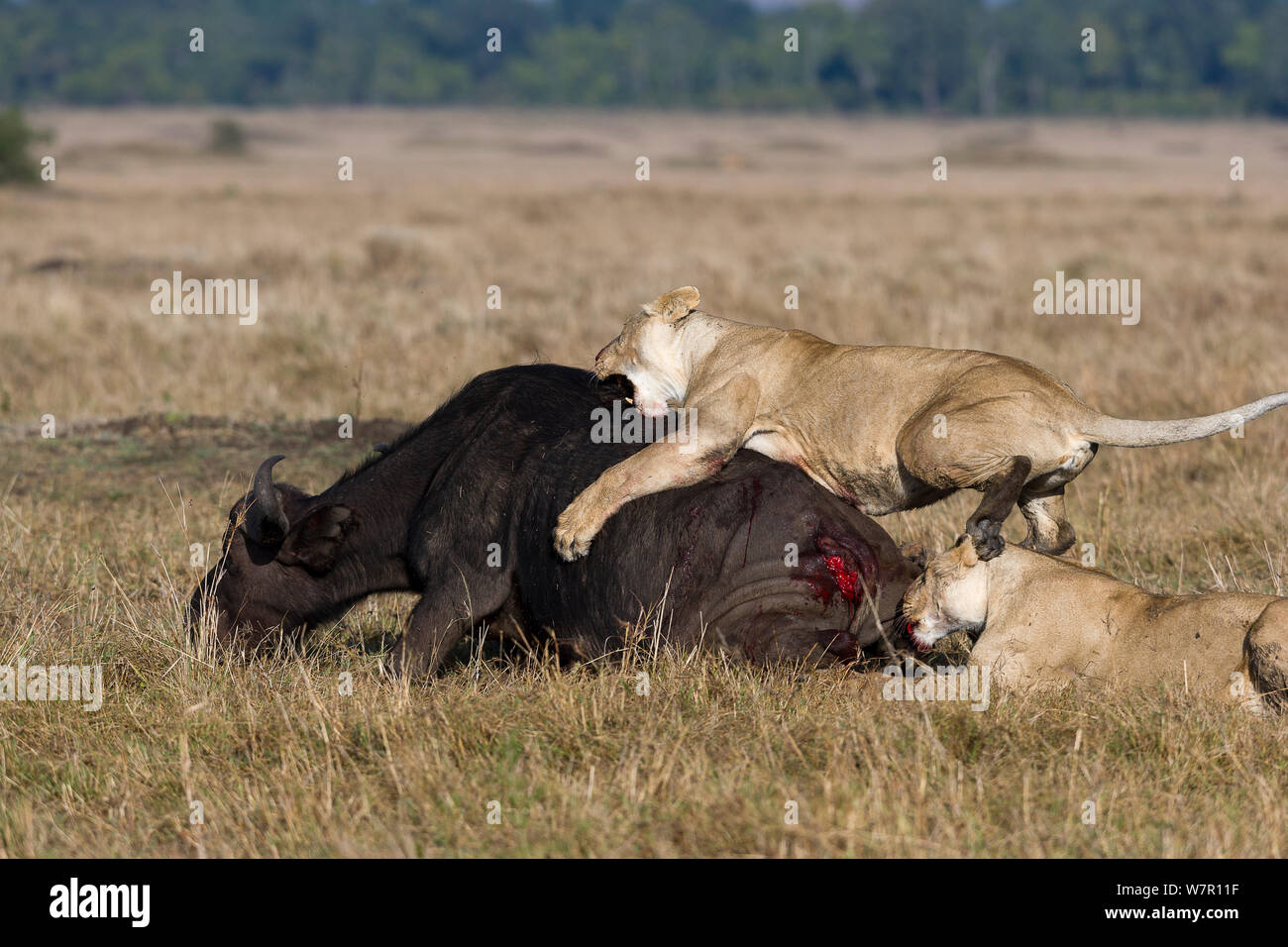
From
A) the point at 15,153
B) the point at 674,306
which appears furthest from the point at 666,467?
the point at 15,153

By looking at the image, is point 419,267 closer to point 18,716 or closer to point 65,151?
point 18,716

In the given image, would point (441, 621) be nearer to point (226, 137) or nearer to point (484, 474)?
point (484, 474)

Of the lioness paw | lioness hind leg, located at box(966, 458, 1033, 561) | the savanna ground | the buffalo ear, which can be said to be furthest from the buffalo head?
lioness hind leg, located at box(966, 458, 1033, 561)

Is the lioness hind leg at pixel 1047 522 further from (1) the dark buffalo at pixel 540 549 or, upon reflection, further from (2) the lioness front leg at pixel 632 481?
(2) the lioness front leg at pixel 632 481

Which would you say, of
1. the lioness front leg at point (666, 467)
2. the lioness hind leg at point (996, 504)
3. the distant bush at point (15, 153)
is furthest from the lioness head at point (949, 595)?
the distant bush at point (15, 153)

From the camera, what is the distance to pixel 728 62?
13912cm

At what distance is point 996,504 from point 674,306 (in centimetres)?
174

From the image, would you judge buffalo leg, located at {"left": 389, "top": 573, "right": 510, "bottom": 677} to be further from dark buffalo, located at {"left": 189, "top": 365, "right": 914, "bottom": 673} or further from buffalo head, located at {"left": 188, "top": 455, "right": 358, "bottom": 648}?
buffalo head, located at {"left": 188, "top": 455, "right": 358, "bottom": 648}

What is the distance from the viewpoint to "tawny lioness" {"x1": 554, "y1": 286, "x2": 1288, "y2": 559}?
217 inches

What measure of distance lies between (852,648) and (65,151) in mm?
65941

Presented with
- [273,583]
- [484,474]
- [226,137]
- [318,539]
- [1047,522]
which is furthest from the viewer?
[226,137]

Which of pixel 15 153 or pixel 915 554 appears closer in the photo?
pixel 915 554

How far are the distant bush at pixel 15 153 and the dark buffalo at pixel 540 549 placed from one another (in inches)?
1405

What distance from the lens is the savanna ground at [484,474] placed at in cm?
489
